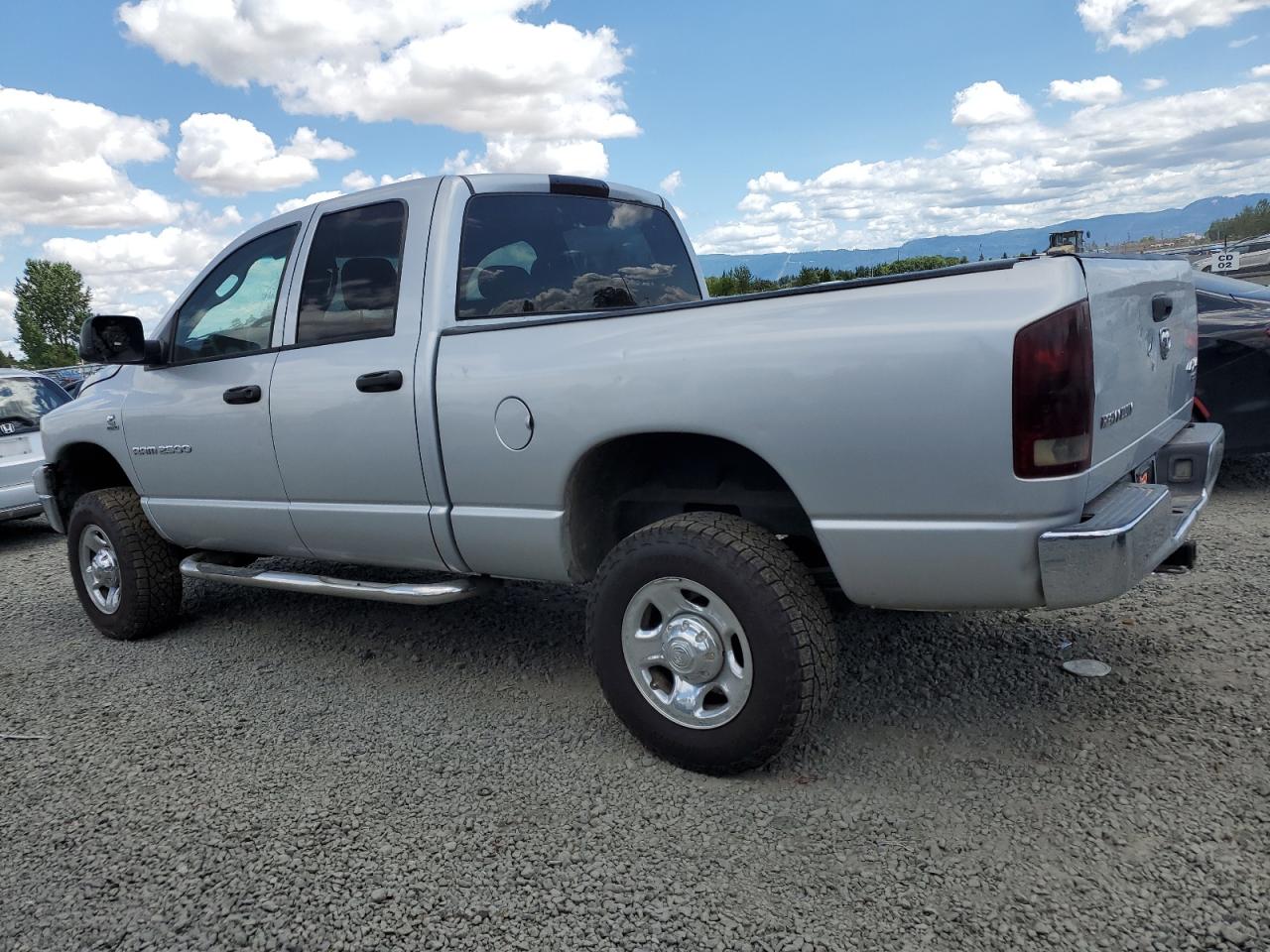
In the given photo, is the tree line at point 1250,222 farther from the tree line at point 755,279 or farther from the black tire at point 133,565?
the black tire at point 133,565

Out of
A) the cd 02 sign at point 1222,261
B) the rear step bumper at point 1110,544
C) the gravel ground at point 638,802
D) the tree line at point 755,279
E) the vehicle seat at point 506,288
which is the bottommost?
the gravel ground at point 638,802

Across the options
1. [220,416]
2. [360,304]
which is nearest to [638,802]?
[360,304]

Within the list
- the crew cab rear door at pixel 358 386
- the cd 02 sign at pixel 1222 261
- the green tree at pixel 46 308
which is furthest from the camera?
the green tree at pixel 46 308

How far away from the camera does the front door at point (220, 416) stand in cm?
405

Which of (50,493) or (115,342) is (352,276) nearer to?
(115,342)

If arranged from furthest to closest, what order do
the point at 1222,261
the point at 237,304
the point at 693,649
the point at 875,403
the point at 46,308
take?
the point at 46,308 → the point at 1222,261 → the point at 237,304 → the point at 693,649 → the point at 875,403

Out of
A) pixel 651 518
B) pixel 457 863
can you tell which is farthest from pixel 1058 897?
pixel 651 518

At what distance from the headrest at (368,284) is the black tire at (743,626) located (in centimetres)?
146

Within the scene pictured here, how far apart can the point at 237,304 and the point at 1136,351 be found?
362 centimetres

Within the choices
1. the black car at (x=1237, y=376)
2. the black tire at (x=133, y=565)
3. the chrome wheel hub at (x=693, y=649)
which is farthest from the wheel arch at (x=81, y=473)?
the black car at (x=1237, y=376)

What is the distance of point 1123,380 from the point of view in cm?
266

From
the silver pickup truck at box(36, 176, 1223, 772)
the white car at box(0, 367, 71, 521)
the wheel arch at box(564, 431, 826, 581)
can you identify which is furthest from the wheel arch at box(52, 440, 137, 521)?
the wheel arch at box(564, 431, 826, 581)

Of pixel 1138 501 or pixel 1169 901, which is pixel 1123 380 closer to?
pixel 1138 501

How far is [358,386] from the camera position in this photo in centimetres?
354
